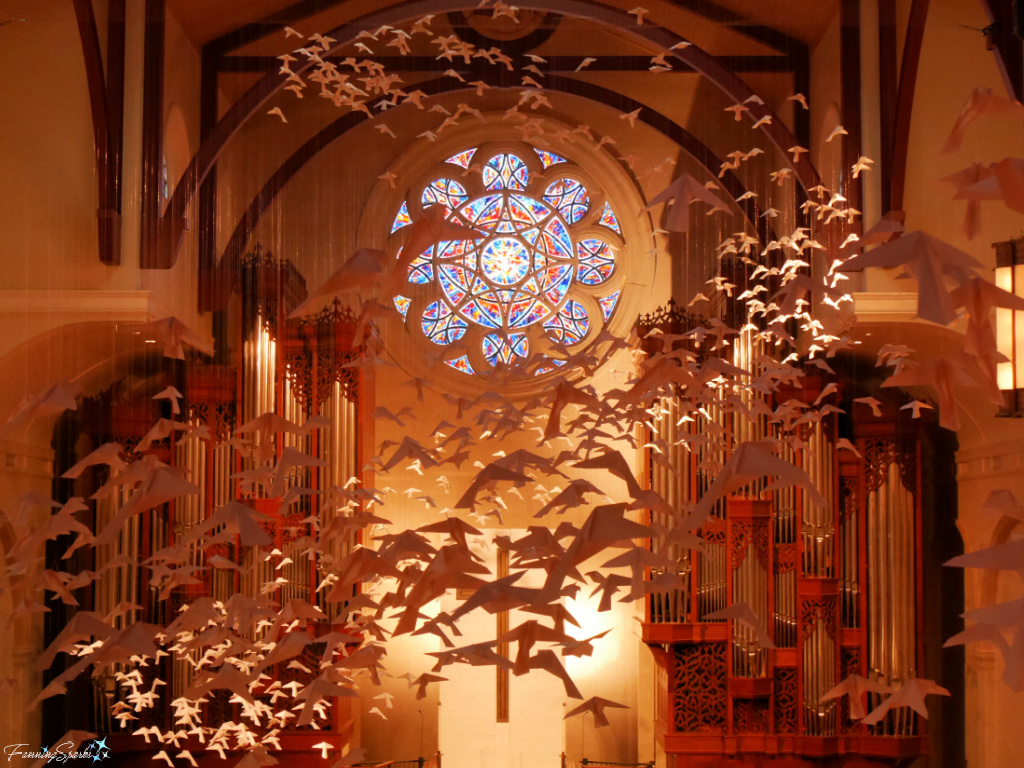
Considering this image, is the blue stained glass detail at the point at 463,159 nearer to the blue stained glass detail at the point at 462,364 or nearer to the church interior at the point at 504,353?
the church interior at the point at 504,353

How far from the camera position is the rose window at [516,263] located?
9.59m

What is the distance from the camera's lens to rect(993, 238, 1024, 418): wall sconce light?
466cm

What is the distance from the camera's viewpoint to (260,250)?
8.39 metres

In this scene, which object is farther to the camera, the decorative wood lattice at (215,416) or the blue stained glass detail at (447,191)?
the blue stained glass detail at (447,191)

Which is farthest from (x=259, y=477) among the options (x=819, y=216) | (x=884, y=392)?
(x=884, y=392)

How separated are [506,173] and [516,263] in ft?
2.60

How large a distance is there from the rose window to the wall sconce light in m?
4.75

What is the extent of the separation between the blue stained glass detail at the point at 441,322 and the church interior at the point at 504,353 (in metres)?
0.02

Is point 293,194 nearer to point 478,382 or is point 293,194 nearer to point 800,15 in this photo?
point 478,382

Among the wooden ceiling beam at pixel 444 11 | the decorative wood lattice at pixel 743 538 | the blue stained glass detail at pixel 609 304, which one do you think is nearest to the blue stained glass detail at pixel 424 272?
the blue stained glass detail at pixel 609 304

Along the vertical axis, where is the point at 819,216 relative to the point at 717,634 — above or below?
above

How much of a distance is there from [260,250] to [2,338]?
2.09m

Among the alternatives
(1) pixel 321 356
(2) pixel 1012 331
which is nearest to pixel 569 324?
(1) pixel 321 356

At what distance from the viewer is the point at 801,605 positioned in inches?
303
